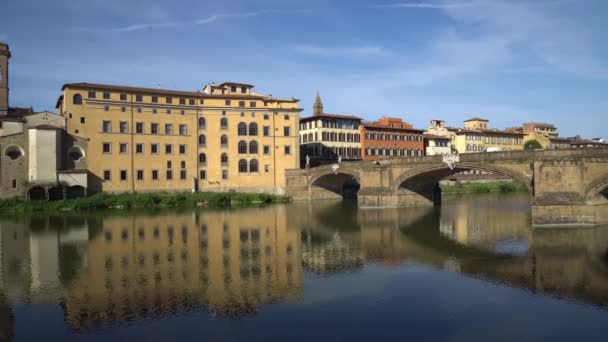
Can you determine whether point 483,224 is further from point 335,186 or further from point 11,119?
point 11,119

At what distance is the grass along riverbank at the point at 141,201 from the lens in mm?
52469

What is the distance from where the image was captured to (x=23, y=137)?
55.7 metres

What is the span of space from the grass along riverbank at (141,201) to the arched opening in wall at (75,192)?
8.22ft

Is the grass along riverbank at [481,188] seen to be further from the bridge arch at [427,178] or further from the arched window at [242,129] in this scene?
the arched window at [242,129]

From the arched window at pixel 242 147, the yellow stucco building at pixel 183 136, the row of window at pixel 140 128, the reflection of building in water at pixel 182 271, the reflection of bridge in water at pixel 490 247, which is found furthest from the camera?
the arched window at pixel 242 147

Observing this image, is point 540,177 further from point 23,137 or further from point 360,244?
point 23,137

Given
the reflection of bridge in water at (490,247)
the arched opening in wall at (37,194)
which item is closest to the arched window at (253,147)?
the reflection of bridge in water at (490,247)

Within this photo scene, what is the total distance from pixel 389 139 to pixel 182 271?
67908mm

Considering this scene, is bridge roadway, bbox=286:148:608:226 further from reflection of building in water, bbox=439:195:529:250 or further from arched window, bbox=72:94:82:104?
arched window, bbox=72:94:82:104

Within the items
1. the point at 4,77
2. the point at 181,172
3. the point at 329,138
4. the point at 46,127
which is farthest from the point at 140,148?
the point at 329,138

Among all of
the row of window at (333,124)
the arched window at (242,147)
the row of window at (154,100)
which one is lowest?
the arched window at (242,147)

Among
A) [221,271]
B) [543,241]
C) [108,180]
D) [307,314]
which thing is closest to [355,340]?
[307,314]

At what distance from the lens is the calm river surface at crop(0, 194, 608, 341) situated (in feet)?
50.6

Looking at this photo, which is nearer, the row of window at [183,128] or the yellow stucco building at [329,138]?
the row of window at [183,128]
